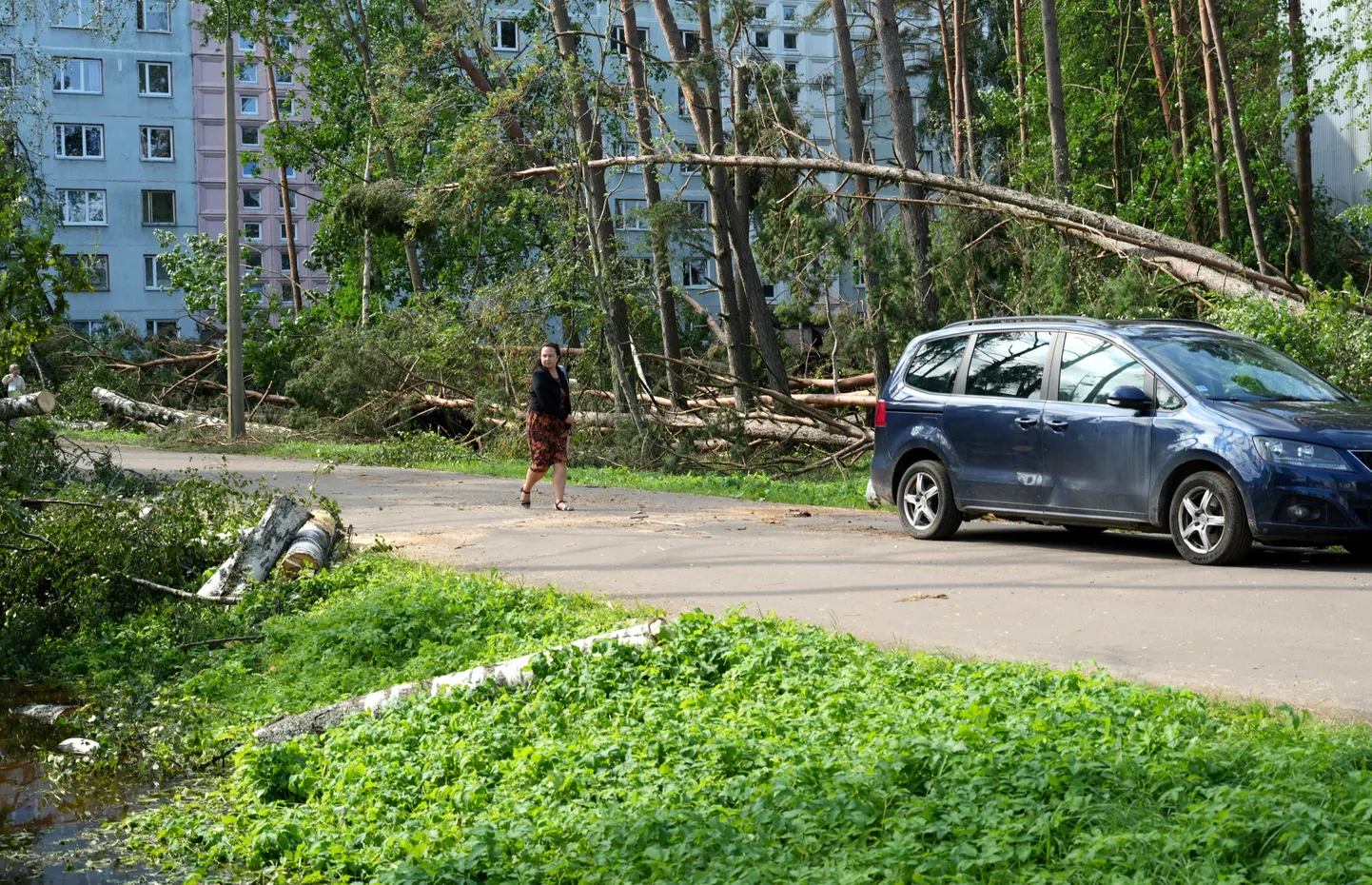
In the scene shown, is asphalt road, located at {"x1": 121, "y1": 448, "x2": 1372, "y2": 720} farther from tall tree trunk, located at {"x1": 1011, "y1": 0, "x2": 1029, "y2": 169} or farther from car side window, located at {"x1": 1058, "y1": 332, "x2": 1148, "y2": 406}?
tall tree trunk, located at {"x1": 1011, "y1": 0, "x2": 1029, "y2": 169}

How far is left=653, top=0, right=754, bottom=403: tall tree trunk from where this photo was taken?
24297 mm

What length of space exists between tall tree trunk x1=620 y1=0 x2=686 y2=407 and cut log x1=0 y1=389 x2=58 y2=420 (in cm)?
1382

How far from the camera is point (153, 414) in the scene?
105 ft

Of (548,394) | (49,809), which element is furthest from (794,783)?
(548,394)

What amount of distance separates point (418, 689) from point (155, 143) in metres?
61.2

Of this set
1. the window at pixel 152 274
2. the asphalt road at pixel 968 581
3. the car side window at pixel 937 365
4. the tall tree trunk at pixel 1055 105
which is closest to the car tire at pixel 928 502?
the asphalt road at pixel 968 581

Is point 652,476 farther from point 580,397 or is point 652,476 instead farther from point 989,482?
point 989,482

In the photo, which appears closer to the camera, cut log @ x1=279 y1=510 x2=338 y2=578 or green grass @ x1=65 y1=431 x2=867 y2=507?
cut log @ x1=279 y1=510 x2=338 y2=578

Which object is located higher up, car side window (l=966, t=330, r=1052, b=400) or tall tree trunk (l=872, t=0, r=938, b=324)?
tall tree trunk (l=872, t=0, r=938, b=324)

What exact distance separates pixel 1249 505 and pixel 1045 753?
5449 mm

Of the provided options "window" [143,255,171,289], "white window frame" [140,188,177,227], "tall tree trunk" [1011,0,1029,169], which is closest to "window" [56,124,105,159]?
"white window frame" [140,188,177,227]

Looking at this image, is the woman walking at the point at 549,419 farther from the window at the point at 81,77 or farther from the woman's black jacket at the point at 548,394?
the window at the point at 81,77

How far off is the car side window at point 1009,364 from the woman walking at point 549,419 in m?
4.94

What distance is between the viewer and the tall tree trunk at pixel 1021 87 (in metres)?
30.4
